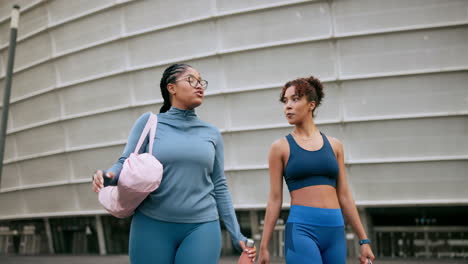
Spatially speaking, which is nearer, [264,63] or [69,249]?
[264,63]

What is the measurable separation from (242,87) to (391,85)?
173 inches

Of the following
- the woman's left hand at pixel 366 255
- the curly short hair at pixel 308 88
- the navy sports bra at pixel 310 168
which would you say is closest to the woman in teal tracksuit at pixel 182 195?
the navy sports bra at pixel 310 168

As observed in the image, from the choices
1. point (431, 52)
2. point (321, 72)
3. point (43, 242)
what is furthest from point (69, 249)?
point (431, 52)

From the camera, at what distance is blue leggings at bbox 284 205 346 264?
106 inches

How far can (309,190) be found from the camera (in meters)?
2.81

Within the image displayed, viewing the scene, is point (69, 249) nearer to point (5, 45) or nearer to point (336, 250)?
point (5, 45)

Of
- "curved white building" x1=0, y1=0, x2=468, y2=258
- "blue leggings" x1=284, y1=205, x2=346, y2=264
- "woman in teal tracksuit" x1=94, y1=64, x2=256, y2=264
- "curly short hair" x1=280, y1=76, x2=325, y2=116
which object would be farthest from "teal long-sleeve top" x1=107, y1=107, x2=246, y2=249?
"curved white building" x1=0, y1=0, x2=468, y2=258

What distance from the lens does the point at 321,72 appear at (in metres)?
13.5

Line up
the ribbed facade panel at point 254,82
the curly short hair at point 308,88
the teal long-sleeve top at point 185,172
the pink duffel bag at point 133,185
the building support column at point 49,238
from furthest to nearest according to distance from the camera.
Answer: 1. the building support column at point 49,238
2. the ribbed facade panel at point 254,82
3. the curly short hair at point 308,88
4. the teal long-sleeve top at point 185,172
5. the pink duffel bag at point 133,185

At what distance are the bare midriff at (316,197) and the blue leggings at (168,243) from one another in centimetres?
70

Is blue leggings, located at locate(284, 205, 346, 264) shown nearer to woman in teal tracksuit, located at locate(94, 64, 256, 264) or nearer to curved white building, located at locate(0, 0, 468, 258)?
woman in teal tracksuit, located at locate(94, 64, 256, 264)

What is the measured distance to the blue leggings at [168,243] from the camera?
7.55 feet

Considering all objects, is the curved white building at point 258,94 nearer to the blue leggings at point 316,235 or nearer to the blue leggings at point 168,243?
the blue leggings at point 316,235

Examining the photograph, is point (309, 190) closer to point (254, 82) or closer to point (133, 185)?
point (133, 185)
